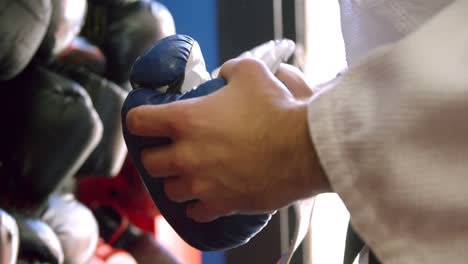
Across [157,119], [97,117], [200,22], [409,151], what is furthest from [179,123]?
[200,22]

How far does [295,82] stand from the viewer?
0.49 meters

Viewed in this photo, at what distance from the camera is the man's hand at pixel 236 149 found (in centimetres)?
Result: 32

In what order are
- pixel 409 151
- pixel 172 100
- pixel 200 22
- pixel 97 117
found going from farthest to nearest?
pixel 200 22 < pixel 97 117 < pixel 172 100 < pixel 409 151

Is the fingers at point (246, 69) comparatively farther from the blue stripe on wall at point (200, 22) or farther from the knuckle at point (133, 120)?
the blue stripe on wall at point (200, 22)

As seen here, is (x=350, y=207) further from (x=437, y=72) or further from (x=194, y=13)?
(x=194, y=13)

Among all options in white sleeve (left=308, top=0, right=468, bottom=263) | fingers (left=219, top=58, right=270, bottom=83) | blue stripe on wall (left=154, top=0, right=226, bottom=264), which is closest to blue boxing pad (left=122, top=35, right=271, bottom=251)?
fingers (left=219, top=58, right=270, bottom=83)

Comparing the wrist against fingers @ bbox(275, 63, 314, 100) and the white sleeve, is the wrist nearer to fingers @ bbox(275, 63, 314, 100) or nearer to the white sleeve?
the white sleeve

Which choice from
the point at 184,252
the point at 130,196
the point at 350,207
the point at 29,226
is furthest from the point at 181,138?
the point at 184,252

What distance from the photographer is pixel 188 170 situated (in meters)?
0.34

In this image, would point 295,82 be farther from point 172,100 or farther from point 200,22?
point 200,22

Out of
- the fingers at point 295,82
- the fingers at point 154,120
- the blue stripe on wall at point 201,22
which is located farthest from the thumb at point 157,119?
the blue stripe on wall at point 201,22

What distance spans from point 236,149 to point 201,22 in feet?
3.54

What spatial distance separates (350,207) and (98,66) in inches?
31.5

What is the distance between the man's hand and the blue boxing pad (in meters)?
0.02
